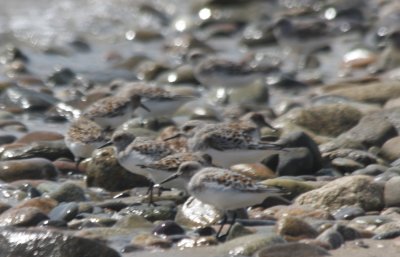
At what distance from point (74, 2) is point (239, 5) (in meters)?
3.71

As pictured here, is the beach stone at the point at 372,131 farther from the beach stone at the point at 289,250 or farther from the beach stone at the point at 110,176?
the beach stone at the point at 289,250

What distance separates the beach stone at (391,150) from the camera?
9.64m

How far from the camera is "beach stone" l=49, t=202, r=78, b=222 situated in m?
7.99

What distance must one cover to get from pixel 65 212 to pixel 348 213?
1986 millimetres

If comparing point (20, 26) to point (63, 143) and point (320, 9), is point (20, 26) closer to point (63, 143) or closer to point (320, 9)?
point (320, 9)

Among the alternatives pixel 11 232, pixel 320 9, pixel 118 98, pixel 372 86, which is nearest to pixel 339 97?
pixel 372 86

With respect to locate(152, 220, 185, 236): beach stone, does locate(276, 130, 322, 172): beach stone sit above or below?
above

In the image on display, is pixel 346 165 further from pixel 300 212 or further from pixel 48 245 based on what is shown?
pixel 48 245

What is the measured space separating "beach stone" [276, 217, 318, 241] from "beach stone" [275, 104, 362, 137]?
11.5ft

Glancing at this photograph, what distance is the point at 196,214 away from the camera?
315 inches

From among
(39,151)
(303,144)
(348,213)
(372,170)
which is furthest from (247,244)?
(39,151)

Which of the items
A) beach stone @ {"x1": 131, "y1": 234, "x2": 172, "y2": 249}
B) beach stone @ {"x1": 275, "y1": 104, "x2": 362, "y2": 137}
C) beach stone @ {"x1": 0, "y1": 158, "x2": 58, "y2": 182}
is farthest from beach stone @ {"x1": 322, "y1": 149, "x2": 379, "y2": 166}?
beach stone @ {"x1": 131, "y1": 234, "x2": 172, "y2": 249}

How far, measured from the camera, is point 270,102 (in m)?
13.6

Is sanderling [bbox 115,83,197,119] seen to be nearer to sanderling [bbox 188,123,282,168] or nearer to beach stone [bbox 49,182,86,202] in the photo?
sanderling [bbox 188,123,282,168]
